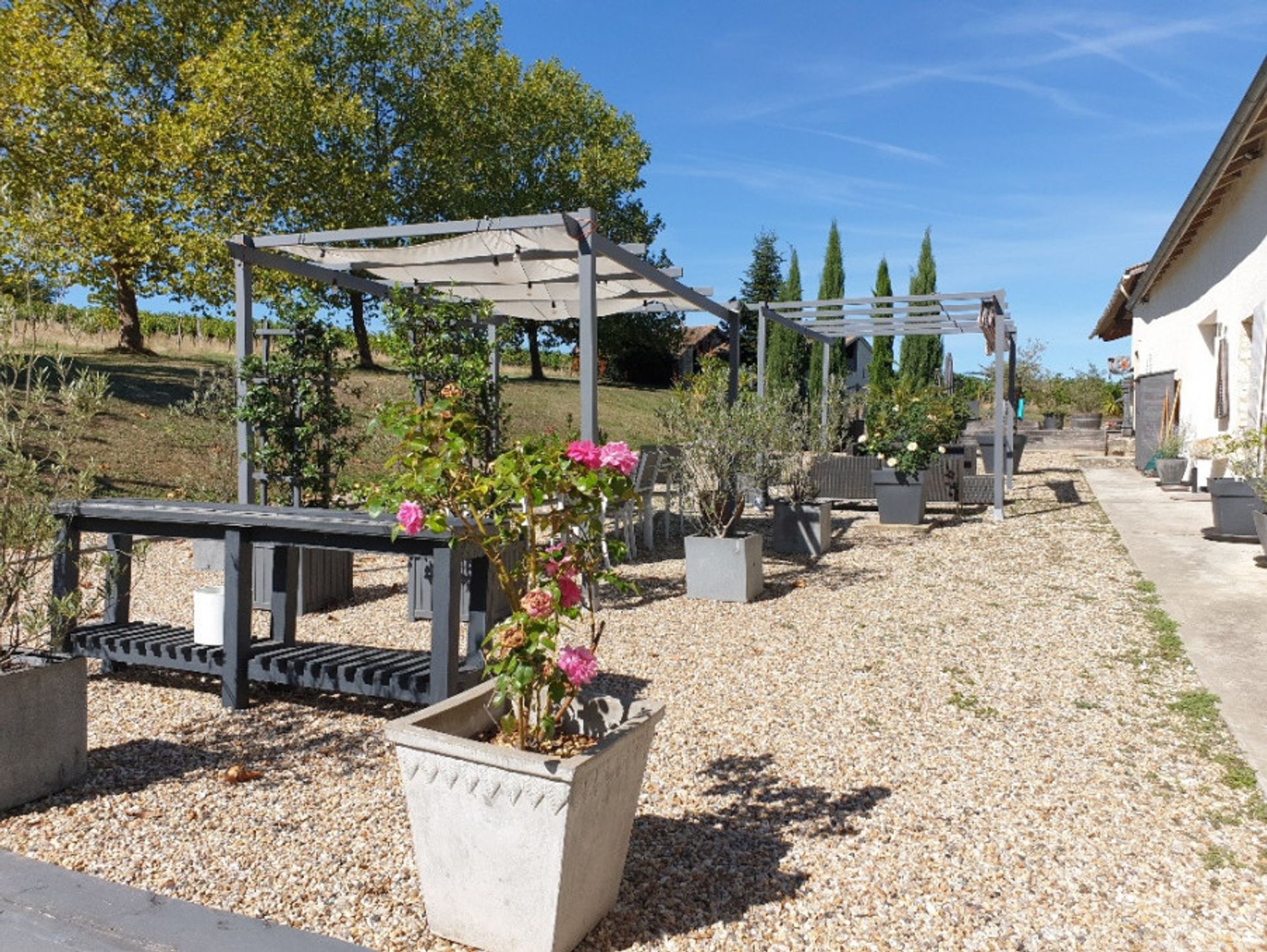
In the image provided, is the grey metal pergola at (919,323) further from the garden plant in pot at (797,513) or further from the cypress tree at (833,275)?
the cypress tree at (833,275)

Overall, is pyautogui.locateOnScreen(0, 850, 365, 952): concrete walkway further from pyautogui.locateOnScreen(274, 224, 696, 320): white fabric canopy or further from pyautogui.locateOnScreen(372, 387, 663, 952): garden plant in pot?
pyautogui.locateOnScreen(274, 224, 696, 320): white fabric canopy

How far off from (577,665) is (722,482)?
4.40 metres

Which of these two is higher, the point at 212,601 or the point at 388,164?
the point at 388,164

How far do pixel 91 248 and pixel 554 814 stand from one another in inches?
627

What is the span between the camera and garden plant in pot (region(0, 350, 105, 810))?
2.89 metres

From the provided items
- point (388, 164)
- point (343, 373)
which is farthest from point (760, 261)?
point (343, 373)

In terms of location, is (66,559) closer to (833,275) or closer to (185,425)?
(185,425)

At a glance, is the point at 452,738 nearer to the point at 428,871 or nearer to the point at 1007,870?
the point at 428,871

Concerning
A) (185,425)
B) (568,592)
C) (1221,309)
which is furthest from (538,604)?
(1221,309)

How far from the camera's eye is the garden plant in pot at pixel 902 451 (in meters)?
9.45

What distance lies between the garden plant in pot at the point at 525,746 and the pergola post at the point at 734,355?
7077 mm

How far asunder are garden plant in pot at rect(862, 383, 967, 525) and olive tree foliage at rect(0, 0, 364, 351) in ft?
33.5

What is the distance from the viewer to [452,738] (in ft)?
6.88

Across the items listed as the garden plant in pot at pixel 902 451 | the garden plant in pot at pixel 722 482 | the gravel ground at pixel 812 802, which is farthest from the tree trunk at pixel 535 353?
the gravel ground at pixel 812 802
